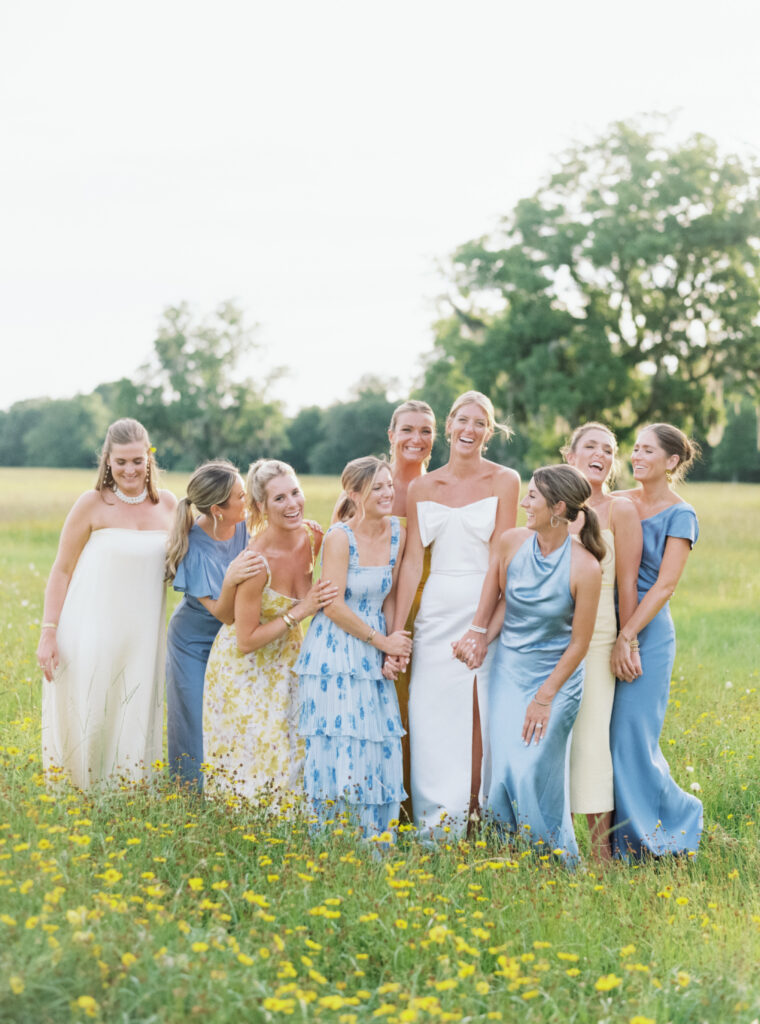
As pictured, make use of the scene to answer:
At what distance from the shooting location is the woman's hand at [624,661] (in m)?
5.50

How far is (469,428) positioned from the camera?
5.64m

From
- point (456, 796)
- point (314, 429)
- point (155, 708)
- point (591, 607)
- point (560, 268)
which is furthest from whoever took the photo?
point (314, 429)

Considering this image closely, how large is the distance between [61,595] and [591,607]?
305 centimetres

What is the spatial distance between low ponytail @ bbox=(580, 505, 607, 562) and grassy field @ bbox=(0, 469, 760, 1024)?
5.25 feet

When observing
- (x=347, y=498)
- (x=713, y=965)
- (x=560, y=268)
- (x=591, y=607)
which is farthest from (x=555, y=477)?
(x=560, y=268)

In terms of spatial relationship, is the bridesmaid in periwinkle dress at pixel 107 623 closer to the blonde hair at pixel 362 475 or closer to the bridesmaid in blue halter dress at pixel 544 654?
the blonde hair at pixel 362 475

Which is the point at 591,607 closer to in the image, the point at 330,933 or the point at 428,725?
the point at 428,725

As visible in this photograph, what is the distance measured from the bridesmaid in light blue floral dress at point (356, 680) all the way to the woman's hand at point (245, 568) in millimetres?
347

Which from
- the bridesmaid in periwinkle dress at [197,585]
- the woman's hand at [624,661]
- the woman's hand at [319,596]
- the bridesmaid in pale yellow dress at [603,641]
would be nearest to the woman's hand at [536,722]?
the bridesmaid in pale yellow dress at [603,641]

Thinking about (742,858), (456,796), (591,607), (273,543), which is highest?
(273,543)

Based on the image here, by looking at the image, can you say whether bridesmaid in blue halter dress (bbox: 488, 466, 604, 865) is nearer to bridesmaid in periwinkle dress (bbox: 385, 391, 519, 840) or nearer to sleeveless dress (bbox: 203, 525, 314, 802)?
bridesmaid in periwinkle dress (bbox: 385, 391, 519, 840)

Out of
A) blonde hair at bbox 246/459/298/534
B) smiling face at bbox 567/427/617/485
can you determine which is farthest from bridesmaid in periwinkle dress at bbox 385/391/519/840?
blonde hair at bbox 246/459/298/534

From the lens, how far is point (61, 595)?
5.93 metres

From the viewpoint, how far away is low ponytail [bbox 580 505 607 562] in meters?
5.31
